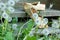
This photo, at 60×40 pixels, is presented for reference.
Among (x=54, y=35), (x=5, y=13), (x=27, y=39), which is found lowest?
(x=54, y=35)

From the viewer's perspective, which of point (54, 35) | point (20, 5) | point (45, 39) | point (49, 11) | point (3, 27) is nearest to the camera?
point (3, 27)

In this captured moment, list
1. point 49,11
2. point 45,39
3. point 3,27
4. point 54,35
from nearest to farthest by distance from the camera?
point 3,27 < point 45,39 < point 54,35 < point 49,11

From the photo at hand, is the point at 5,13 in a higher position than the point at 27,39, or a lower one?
higher

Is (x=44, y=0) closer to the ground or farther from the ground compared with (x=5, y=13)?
closer to the ground

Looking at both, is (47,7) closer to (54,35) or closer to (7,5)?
(54,35)

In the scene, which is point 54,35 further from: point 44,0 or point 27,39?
point 44,0

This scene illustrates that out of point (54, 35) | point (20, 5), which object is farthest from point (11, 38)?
point (20, 5)

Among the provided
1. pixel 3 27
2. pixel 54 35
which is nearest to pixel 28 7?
pixel 54 35

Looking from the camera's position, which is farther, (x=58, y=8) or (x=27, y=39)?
(x=58, y=8)

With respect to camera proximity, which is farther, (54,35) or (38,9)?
(38,9)
